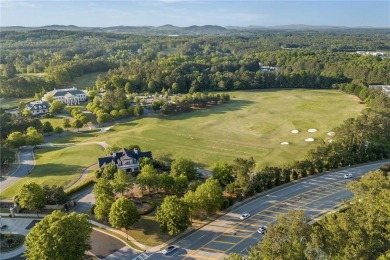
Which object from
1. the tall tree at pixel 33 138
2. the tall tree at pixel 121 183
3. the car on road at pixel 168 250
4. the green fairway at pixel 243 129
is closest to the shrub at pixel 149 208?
the tall tree at pixel 121 183

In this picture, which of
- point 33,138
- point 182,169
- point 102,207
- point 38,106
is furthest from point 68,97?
point 102,207

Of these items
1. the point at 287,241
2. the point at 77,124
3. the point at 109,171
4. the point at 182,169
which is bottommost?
the point at 109,171

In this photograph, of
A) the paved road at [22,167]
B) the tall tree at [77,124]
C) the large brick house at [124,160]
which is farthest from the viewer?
the tall tree at [77,124]

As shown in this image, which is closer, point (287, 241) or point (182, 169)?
point (287, 241)

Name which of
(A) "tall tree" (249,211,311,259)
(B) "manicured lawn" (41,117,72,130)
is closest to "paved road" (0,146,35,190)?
(B) "manicured lawn" (41,117,72,130)

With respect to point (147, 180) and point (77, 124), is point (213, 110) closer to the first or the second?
point (77, 124)

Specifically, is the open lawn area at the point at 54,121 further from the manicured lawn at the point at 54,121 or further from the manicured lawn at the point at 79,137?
the manicured lawn at the point at 79,137

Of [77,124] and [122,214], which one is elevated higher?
[77,124]

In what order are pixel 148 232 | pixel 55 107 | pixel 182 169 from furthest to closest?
pixel 55 107 → pixel 182 169 → pixel 148 232
